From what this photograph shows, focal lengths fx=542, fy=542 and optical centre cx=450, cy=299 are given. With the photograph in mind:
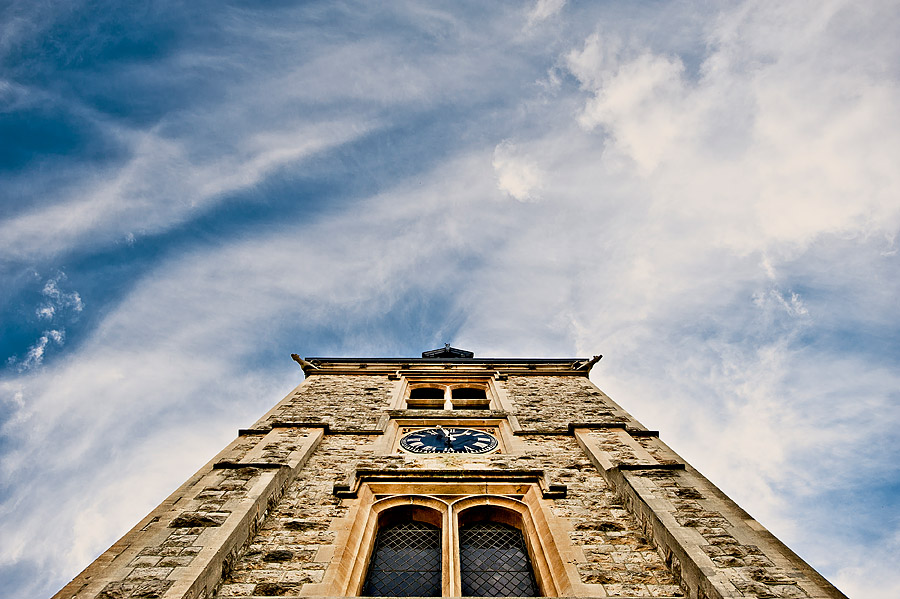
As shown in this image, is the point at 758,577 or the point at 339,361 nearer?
the point at 758,577

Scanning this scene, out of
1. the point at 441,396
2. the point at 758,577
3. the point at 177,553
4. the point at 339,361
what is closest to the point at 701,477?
the point at 758,577

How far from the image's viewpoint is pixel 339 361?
1847 centimetres

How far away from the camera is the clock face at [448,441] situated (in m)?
10.5

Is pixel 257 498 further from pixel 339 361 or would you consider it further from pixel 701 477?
pixel 339 361

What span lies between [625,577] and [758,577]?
133 cm

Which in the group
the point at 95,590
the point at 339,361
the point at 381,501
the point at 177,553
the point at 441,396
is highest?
the point at 339,361

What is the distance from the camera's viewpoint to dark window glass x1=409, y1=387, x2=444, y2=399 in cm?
1612

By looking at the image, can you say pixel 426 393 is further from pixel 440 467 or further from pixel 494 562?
pixel 494 562

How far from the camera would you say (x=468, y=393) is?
16562 mm

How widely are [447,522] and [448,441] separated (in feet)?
10.5

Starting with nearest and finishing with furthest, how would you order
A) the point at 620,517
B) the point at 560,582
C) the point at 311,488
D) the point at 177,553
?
the point at 177,553 < the point at 560,582 < the point at 620,517 < the point at 311,488

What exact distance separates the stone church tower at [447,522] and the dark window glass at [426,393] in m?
4.18

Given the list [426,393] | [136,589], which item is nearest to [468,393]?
[426,393]

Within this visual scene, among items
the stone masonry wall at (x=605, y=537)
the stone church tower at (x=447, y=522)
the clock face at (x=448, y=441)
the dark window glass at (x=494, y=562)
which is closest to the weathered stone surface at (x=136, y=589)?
the stone church tower at (x=447, y=522)
